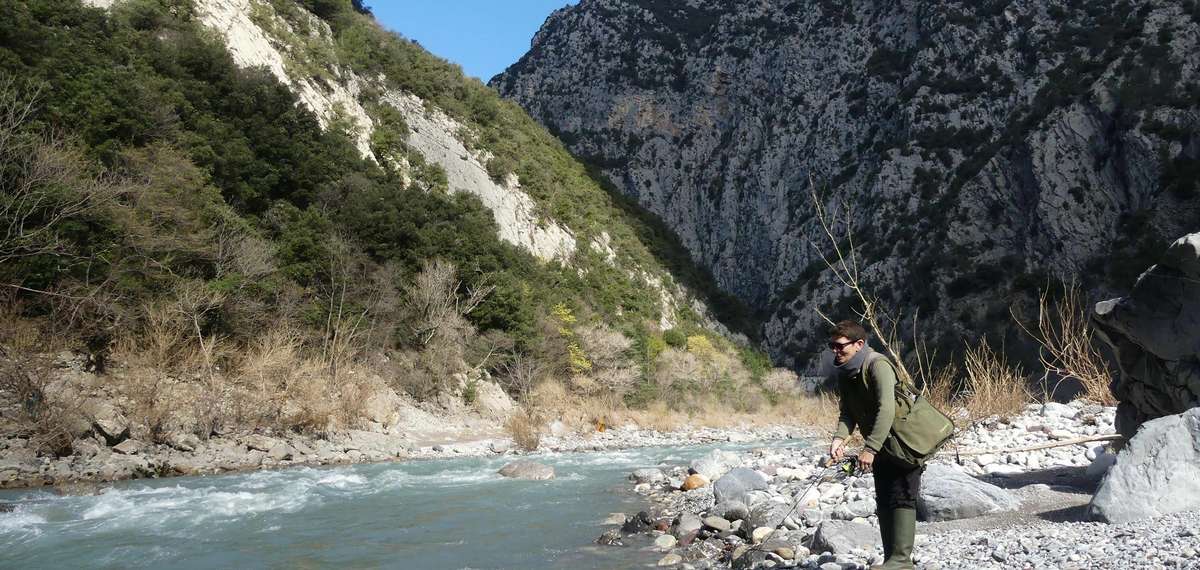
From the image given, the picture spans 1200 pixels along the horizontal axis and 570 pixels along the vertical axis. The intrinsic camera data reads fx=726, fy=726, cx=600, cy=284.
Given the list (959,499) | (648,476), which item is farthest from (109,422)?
(959,499)

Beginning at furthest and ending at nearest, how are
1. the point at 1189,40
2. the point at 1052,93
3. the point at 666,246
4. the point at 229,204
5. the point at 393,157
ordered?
the point at 666,246 < the point at 1052,93 < the point at 1189,40 < the point at 393,157 < the point at 229,204

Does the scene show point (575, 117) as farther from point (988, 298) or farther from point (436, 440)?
point (436, 440)

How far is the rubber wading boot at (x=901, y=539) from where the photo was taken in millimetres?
4465

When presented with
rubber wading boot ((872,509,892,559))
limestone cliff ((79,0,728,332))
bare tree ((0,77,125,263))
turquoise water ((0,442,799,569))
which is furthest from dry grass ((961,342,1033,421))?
limestone cliff ((79,0,728,332))

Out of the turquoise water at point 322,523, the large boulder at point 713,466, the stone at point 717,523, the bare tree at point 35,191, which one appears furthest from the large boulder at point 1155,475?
the bare tree at point 35,191

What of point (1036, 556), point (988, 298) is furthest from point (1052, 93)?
point (1036, 556)

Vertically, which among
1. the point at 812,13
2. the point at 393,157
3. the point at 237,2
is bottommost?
the point at 393,157

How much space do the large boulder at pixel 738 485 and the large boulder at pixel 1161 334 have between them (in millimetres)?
4227

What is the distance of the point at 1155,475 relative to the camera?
18.3ft

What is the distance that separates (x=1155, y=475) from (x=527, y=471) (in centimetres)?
1156

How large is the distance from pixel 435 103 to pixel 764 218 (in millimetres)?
40996

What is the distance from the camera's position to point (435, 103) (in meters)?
44.3

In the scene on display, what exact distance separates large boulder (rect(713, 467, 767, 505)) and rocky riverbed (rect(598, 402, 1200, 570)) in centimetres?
2

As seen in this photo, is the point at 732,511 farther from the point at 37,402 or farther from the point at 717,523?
the point at 37,402
